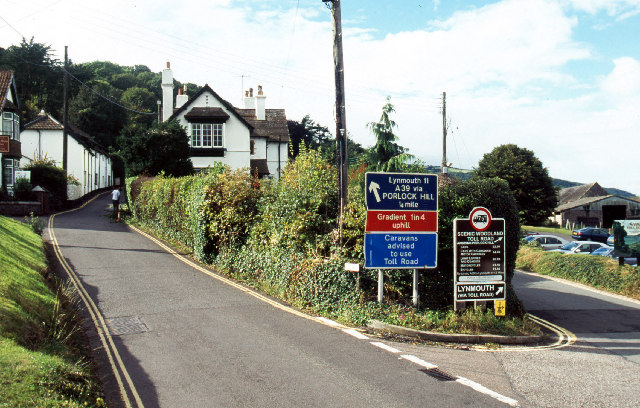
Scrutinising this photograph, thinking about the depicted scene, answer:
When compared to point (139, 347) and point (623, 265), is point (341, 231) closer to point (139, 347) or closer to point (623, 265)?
point (139, 347)

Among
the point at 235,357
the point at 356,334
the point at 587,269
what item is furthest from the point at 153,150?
the point at 235,357

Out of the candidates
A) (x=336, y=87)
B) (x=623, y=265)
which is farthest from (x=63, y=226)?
(x=623, y=265)

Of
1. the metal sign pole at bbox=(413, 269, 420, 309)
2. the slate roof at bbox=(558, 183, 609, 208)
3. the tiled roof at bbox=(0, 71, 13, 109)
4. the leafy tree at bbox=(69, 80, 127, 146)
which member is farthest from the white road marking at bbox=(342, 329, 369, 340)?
the slate roof at bbox=(558, 183, 609, 208)

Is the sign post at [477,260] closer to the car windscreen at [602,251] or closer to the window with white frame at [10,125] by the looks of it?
the car windscreen at [602,251]

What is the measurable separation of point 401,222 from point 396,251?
0.67 metres

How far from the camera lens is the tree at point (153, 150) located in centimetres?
3531

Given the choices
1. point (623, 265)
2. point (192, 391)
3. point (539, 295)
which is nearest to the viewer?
point (192, 391)

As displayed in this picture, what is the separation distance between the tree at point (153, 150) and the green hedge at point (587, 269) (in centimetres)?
2298

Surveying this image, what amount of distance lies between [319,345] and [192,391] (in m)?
2.86

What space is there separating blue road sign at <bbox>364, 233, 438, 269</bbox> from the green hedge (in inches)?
465

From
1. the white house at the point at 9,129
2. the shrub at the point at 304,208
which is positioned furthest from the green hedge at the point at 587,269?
the white house at the point at 9,129

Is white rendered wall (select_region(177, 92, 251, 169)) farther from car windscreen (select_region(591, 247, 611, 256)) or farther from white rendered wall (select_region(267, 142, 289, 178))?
car windscreen (select_region(591, 247, 611, 256))

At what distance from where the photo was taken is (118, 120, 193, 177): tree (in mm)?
35312

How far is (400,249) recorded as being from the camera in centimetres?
1136
